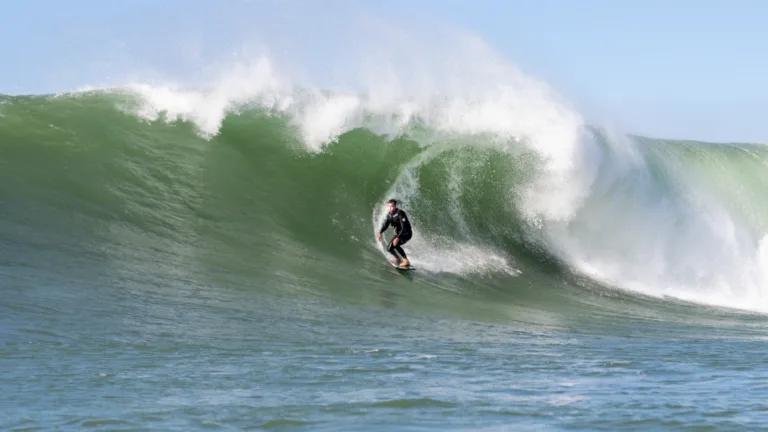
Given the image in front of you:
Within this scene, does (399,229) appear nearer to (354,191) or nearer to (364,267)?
(364,267)

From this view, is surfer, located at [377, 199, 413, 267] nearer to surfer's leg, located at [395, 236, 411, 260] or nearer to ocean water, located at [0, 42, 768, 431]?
surfer's leg, located at [395, 236, 411, 260]

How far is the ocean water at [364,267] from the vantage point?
5.71 meters

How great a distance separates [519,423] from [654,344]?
12.8 ft

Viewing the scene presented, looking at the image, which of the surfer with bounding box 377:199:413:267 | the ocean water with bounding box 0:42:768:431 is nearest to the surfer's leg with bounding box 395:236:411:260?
the surfer with bounding box 377:199:413:267

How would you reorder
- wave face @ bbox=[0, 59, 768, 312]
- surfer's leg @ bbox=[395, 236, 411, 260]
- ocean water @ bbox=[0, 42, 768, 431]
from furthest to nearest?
surfer's leg @ bbox=[395, 236, 411, 260] < wave face @ bbox=[0, 59, 768, 312] < ocean water @ bbox=[0, 42, 768, 431]

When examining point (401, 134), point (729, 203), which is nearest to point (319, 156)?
point (401, 134)

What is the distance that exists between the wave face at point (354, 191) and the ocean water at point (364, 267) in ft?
0.15

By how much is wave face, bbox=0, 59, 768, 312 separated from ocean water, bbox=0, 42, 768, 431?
0.04 metres

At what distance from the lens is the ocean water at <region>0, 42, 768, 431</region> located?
5711mm

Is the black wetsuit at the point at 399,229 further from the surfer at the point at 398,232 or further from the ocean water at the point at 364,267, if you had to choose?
the ocean water at the point at 364,267

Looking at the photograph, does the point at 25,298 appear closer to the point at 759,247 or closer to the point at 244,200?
the point at 244,200

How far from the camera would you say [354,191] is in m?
14.3

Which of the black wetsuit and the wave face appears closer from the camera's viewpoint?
the wave face

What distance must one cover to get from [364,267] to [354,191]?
2.64 metres
